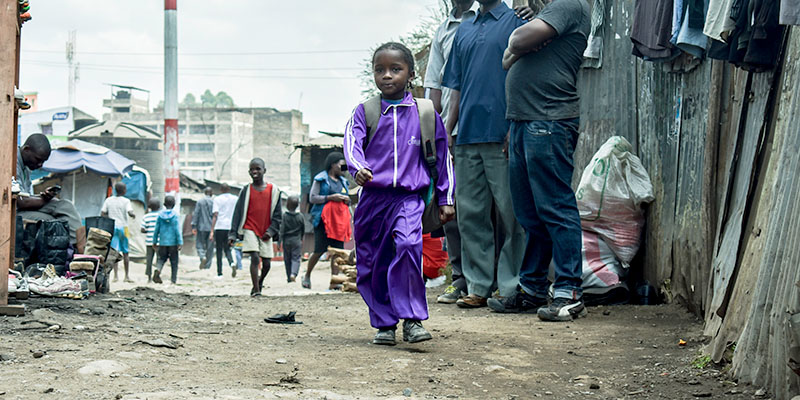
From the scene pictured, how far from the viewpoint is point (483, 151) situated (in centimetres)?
601

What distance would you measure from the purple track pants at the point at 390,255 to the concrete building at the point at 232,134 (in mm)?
63006

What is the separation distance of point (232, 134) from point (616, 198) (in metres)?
64.3

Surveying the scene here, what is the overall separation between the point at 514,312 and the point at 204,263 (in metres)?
14.7

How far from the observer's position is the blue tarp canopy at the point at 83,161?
21.6 meters

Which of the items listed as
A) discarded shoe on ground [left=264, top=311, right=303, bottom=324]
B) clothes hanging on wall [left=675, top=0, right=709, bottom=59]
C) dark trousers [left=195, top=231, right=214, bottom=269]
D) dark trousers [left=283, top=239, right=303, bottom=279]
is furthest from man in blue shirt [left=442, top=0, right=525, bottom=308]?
dark trousers [left=195, top=231, right=214, bottom=269]

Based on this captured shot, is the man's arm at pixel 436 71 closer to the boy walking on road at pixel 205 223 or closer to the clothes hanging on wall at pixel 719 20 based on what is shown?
the clothes hanging on wall at pixel 719 20

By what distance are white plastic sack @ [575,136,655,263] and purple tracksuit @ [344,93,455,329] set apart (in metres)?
1.78

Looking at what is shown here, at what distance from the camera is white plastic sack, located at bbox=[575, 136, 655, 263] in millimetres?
6062

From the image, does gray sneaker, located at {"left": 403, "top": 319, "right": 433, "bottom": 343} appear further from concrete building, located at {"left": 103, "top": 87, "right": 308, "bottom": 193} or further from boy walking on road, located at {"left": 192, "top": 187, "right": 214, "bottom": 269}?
concrete building, located at {"left": 103, "top": 87, "right": 308, "bottom": 193}

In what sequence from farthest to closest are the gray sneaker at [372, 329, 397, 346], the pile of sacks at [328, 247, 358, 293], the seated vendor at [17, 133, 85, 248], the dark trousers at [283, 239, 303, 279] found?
the dark trousers at [283, 239, 303, 279], the pile of sacks at [328, 247, 358, 293], the seated vendor at [17, 133, 85, 248], the gray sneaker at [372, 329, 397, 346]

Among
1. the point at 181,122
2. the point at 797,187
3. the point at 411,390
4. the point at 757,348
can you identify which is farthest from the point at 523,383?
the point at 181,122

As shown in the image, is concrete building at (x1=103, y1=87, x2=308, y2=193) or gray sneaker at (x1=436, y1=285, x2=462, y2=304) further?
concrete building at (x1=103, y1=87, x2=308, y2=193)

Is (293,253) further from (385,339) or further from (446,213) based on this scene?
(385,339)

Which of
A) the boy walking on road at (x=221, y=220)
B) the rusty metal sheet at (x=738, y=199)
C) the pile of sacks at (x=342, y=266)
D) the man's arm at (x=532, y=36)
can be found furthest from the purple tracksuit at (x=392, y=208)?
the boy walking on road at (x=221, y=220)
